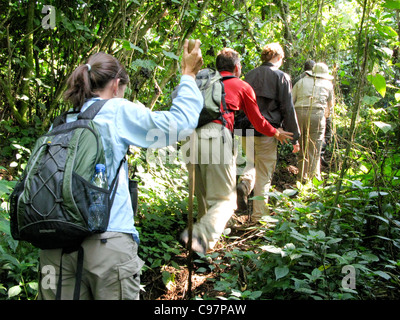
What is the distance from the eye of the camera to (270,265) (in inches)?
114

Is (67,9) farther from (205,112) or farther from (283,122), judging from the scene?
(283,122)

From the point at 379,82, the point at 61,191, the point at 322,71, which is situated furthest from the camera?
the point at 322,71

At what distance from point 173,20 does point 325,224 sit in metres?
3.38

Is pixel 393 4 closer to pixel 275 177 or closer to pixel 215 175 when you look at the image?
pixel 215 175

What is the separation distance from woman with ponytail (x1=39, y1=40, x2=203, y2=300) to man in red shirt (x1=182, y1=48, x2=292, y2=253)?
1594 mm

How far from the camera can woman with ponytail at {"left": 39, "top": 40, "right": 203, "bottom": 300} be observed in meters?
1.79

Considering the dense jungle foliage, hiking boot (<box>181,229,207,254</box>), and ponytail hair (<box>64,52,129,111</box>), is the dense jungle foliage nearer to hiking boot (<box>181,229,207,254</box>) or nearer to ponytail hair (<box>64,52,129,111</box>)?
hiking boot (<box>181,229,207,254</box>)

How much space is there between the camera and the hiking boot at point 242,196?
4840 millimetres

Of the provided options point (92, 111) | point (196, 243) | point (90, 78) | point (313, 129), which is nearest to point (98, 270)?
point (92, 111)

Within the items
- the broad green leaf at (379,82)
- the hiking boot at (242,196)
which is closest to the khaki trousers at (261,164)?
the hiking boot at (242,196)

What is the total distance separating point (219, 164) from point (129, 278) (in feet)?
6.55

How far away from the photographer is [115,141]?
73.5 inches

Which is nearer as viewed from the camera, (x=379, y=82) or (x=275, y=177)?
(x=379, y=82)

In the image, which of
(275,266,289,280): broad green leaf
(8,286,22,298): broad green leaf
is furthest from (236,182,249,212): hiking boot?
(8,286,22,298): broad green leaf
